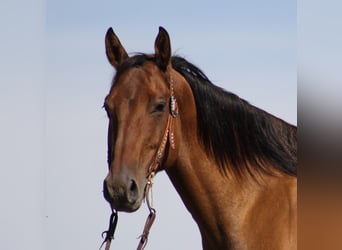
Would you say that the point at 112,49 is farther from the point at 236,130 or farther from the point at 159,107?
the point at 236,130

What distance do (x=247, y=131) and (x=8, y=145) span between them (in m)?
0.78

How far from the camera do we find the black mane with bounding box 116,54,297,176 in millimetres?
1444

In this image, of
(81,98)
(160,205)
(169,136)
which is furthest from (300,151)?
(81,98)

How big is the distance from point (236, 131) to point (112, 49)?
1.23ft

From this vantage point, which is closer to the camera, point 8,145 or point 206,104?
point 206,104

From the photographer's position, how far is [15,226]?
1807 millimetres

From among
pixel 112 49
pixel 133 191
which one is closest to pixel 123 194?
pixel 133 191

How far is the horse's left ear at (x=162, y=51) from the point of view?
4.59ft

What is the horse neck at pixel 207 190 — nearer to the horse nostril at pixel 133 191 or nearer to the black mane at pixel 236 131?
the black mane at pixel 236 131

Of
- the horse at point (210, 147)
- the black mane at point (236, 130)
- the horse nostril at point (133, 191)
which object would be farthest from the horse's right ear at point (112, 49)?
the horse nostril at point (133, 191)

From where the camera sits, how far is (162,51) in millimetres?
1409

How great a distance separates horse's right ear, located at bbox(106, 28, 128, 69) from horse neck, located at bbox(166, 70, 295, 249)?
0.15m

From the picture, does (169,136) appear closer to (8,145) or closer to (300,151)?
(300,151)

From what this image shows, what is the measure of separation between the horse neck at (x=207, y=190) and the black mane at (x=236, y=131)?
3cm
